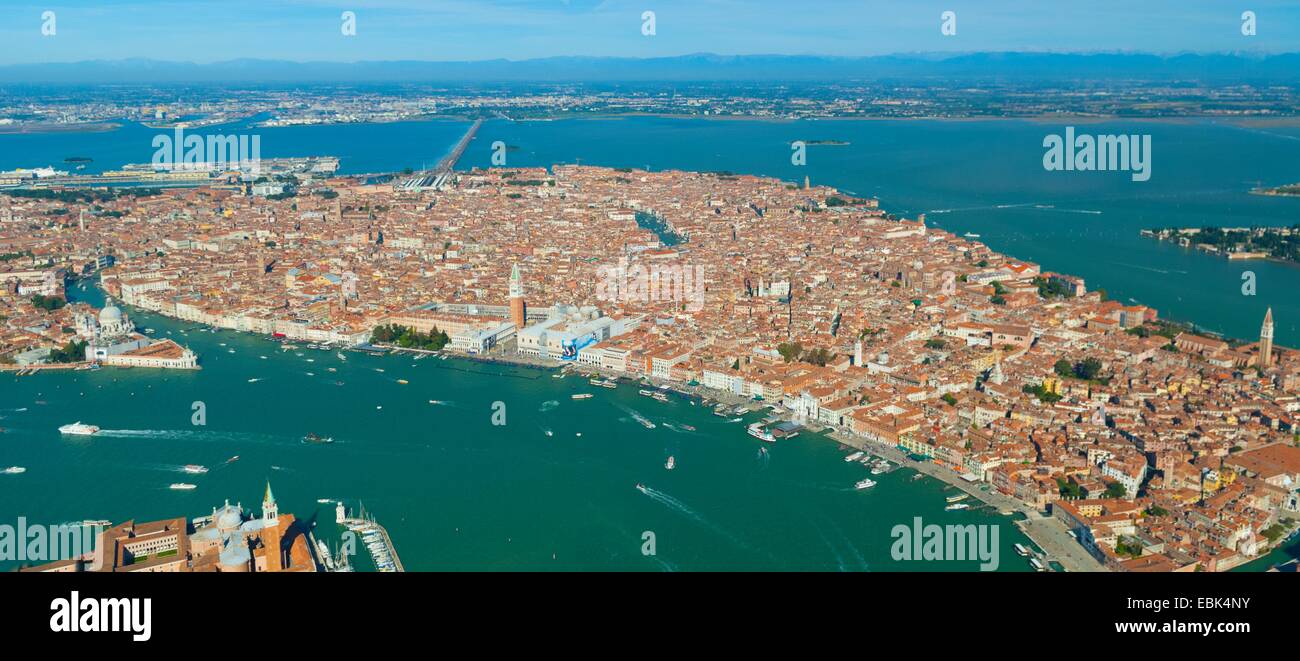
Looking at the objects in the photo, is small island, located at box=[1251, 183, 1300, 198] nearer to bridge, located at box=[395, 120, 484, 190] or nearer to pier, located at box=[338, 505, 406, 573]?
bridge, located at box=[395, 120, 484, 190]

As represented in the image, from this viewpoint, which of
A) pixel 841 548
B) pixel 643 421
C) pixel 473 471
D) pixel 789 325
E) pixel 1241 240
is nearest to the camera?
pixel 841 548

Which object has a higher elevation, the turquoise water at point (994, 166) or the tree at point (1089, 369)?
the turquoise water at point (994, 166)

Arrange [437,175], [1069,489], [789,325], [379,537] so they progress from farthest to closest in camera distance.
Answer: [437,175], [789,325], [1069,489], [379,537]

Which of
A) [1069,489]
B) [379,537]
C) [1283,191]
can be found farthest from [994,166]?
[379,537]

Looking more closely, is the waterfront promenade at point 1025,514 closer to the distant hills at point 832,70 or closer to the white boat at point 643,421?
the white boat at point 643,421

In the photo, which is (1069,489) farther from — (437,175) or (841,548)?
(437,175)

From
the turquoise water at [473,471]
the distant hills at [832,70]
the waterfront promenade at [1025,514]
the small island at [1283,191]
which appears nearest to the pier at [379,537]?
the turquoise water at [473,471]
